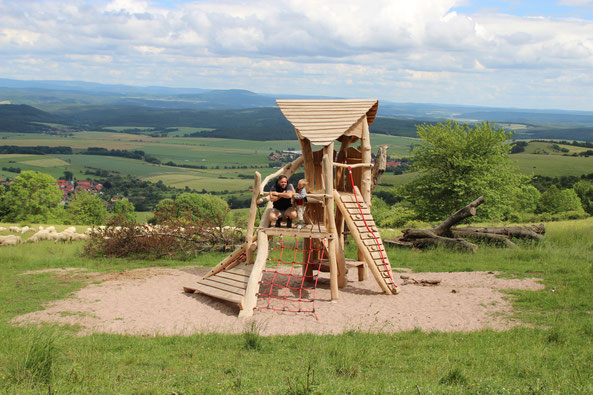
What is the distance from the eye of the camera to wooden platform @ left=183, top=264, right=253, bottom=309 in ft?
35.2

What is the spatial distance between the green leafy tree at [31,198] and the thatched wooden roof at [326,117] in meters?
38.5

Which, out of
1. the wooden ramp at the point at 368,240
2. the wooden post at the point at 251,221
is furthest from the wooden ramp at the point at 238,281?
the wooden ramp at the point at 368,240

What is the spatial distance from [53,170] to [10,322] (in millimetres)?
103626

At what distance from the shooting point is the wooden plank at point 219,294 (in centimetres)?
1047

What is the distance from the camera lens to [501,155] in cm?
2727

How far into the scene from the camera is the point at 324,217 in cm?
1234

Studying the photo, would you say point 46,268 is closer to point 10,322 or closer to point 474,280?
point 10,322

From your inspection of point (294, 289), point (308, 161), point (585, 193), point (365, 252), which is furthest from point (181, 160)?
point (365, 252)

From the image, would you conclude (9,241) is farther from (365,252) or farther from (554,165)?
(554,165)

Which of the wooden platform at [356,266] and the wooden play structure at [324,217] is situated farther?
the wooden platform at [356,266]

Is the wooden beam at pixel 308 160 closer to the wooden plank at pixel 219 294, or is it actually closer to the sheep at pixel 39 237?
the wooden plank at pixel 219 294

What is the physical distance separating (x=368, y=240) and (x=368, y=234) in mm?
191

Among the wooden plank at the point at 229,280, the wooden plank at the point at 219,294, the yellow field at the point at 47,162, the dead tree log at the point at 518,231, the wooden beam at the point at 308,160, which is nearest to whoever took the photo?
the wooden plank at the point at 219,294

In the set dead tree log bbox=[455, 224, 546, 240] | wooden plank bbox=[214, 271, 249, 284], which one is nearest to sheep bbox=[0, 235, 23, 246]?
wooden plank bbox=[214, 271, 249, 284]
